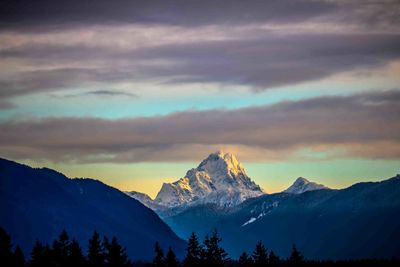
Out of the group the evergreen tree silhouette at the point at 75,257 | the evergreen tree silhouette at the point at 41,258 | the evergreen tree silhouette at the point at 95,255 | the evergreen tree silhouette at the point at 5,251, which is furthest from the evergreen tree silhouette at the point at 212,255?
the evergreen tree silhouette at the point at 5,251

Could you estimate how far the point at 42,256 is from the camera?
120 metres

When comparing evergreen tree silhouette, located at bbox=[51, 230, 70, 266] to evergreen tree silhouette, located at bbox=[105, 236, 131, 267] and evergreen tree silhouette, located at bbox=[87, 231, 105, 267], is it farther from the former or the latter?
evergreen tree silhouette, located at bbox=[105, 236, 131, 267]

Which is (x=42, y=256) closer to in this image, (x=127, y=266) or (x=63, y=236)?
(x=63, y=236)

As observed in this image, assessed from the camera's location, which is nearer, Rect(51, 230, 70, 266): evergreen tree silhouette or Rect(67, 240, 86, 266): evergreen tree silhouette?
Rect(67, 240, 86, 266): evergreen tree silhouette

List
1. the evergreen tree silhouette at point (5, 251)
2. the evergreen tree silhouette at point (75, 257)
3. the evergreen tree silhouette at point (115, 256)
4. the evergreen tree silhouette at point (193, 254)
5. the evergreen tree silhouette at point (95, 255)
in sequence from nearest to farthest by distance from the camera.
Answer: the evergreen tree silhouette at point (115, 256) → the evergreen tree silhouette at point (75, 257) → the evergreen tree silhouette at point (5, 251) → the evergreen tree silhouette at point (95, 255) → the evergreen tree silhouette at point (193, 254)

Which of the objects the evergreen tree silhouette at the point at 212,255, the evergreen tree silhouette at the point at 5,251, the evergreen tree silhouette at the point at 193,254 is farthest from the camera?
the evergreen tree silhouette at the point at 212,255

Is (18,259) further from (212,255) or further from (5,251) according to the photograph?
(212,255)

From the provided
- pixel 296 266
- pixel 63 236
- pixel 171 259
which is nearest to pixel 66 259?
pixel 63 236

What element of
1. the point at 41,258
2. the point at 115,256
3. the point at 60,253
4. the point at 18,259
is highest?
the point at 60,253

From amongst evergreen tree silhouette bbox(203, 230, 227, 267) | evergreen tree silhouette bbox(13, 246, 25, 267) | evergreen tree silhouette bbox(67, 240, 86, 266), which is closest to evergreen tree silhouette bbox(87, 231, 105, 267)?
evergreen tree silhouette bbox(67, 240, 86, 266)

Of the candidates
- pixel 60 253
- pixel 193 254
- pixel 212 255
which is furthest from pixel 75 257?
pixel 212 255

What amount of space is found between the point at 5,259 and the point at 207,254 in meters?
25.7

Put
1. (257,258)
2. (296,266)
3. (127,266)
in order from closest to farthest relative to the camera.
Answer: (127,266)
(296,266)
(257,258)

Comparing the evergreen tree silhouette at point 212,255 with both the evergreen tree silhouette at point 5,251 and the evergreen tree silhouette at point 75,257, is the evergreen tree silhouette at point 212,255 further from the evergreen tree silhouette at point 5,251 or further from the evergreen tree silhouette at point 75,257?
the evergreen tree silhouette at point 5,251
